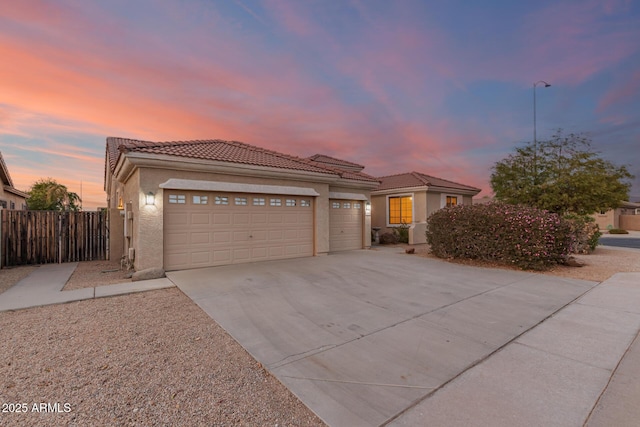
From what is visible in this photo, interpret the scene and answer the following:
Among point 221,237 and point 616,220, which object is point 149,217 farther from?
point 616,220

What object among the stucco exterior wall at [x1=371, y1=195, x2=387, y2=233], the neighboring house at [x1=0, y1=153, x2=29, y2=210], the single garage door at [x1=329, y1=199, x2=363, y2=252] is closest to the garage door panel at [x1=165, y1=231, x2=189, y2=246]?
the single garage door at [x1=329, y1=199, x2=363, y2=252]

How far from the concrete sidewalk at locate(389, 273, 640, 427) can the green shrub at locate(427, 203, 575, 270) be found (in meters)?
4.31

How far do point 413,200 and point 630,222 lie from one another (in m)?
32.7

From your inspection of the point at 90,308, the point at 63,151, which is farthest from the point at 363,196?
the point at 63,151

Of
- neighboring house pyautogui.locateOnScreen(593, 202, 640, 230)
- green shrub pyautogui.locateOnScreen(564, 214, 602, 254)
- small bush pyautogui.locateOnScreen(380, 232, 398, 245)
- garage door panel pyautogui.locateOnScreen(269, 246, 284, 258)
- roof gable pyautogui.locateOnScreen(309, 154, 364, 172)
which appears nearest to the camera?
garage door panel pyautogui.locateOnScreen(269, 246, 284, 258)

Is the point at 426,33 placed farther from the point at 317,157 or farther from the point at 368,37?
the point at 317,157

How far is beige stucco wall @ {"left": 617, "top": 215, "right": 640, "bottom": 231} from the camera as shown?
3019 cm

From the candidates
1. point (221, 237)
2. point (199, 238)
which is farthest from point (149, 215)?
point (221, 237)

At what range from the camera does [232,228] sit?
9000mm

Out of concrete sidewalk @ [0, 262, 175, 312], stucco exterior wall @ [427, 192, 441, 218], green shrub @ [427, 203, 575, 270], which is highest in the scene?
stucco exterior wall @ [427, 192, 441, 218]

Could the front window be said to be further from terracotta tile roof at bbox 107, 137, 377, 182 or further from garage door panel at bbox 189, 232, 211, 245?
garage door panel at bbox 189, 232, 211, 245

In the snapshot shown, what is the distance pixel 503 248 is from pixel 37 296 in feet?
40.1

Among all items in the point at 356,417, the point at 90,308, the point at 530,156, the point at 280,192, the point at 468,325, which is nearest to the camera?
the point at 356,417

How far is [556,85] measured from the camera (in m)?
14.9
